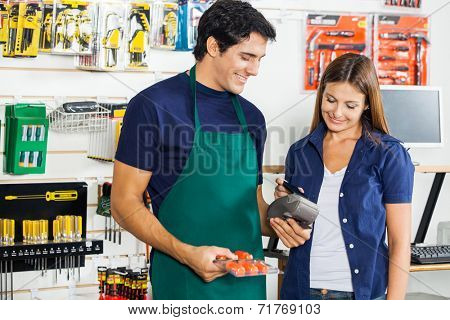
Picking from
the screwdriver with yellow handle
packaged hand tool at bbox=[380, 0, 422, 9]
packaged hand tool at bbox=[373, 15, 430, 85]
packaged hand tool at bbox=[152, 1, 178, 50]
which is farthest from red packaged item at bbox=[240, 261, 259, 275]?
packaged hand tool at bbox=[380, 0, 422, 9]

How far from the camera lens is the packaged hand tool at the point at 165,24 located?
353cm

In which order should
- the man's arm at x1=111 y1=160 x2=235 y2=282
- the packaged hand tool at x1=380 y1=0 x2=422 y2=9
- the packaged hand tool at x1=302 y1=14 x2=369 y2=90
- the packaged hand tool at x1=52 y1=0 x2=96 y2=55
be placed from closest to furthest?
the man's arm at x1=111 y1=160 x2=235 y2=282
the packaged hand tool at x1=52 y1=0 x2=96 y2=55
the packaged hand tool at x1=302 y1=14 x2=369 y2=90
the packaged hand tool at x1=380 y1=0 x2=422 y2=9

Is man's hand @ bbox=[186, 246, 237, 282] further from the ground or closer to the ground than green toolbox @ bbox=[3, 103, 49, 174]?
closer to the ground

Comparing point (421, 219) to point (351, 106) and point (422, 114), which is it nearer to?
point (422, 114)

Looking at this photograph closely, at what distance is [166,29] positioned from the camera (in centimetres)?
357

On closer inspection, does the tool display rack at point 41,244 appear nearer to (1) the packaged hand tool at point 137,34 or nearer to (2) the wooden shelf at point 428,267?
(1) the packaged hand tool at point 137,34

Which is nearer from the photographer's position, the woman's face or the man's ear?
the man's ear

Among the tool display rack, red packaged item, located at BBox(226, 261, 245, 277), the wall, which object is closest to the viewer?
red packaged item, located at BBox(226, 261, 245, 277)

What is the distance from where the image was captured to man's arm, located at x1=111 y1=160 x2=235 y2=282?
2.00 m

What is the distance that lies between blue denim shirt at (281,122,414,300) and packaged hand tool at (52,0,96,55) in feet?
4.86

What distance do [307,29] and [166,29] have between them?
2.78 feet

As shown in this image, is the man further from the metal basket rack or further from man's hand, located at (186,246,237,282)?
the metal basket rack

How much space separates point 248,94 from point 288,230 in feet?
5.75
